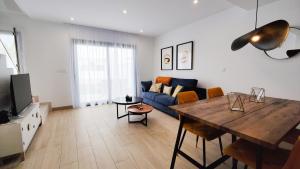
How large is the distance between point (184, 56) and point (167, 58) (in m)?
0.87

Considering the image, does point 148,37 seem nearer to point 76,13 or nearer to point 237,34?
point 76,13

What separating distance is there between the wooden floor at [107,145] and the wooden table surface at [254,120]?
0.84 m

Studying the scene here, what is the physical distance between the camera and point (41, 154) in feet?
6.88

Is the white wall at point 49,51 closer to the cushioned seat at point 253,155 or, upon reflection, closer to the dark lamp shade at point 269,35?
the dark lamp shade at point 269,35

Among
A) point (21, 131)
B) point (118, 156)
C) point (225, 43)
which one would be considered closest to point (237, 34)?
point (225, 43)

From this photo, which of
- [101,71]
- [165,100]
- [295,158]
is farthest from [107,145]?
[101,71]

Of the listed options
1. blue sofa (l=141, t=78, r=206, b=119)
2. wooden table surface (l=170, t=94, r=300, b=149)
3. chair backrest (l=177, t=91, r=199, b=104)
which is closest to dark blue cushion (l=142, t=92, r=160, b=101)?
blue sofa (l=141, t=78, r=206, b=119)

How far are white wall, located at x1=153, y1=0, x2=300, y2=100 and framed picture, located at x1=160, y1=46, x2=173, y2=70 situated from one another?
1.81 ft

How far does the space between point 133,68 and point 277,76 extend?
407 cm

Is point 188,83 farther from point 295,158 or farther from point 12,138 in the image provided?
point 12,138

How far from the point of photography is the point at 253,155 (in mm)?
1238

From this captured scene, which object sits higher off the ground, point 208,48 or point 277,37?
point 208,48

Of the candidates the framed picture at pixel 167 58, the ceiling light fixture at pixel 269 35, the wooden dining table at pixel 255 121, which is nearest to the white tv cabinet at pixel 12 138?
the wooden dining table at pixel 255 121

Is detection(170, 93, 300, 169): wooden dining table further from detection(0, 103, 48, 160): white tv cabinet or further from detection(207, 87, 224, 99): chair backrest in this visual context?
detection(0, 103, 48, 160): white tv cabinet
